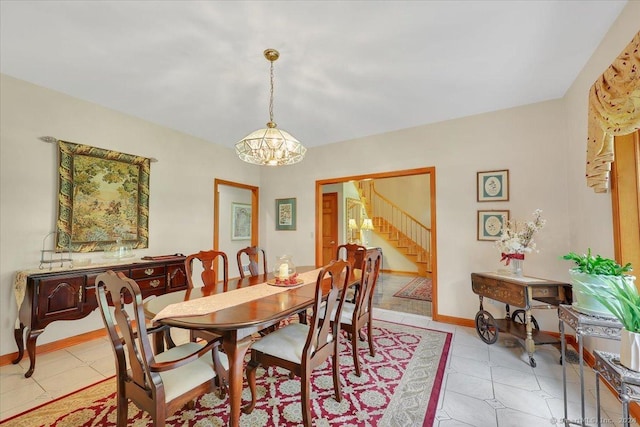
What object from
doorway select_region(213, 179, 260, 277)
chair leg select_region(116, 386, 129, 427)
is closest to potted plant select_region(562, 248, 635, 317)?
chair leg select_region(116, 386, 129, 427)

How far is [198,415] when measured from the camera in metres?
1.76

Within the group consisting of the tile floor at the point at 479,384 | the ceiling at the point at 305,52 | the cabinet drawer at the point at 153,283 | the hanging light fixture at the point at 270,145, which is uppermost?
the ceiling at the point at 305,52

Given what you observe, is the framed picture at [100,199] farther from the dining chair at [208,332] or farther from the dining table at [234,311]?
the dining table at [234,311]

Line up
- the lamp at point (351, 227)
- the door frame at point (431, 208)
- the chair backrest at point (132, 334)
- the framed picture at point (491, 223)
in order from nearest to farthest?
the chair backrest at point (132, 334) → the framed picture at point (491, 223) → the door frame at point (431, 208) → the lamp at point (351, 227)

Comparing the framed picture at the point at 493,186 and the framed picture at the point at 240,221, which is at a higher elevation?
the framed picture at the point at 493,186

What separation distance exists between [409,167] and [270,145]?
7.57 ft

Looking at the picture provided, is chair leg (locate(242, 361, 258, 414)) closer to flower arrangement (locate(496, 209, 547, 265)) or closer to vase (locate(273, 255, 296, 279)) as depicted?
vase (locate(273, 255, 296, 279))

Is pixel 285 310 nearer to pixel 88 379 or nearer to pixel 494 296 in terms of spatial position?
pixel 88 379

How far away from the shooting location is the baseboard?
2456 millimetres

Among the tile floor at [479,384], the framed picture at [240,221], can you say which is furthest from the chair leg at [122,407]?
the framed picture at [240,221]

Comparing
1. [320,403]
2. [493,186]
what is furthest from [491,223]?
[320,403]

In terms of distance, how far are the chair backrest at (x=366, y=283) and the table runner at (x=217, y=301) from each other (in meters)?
0.50

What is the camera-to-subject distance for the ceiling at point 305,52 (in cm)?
181

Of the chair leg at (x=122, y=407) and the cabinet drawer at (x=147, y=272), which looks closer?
the chair leg at (x=122, y=407)
